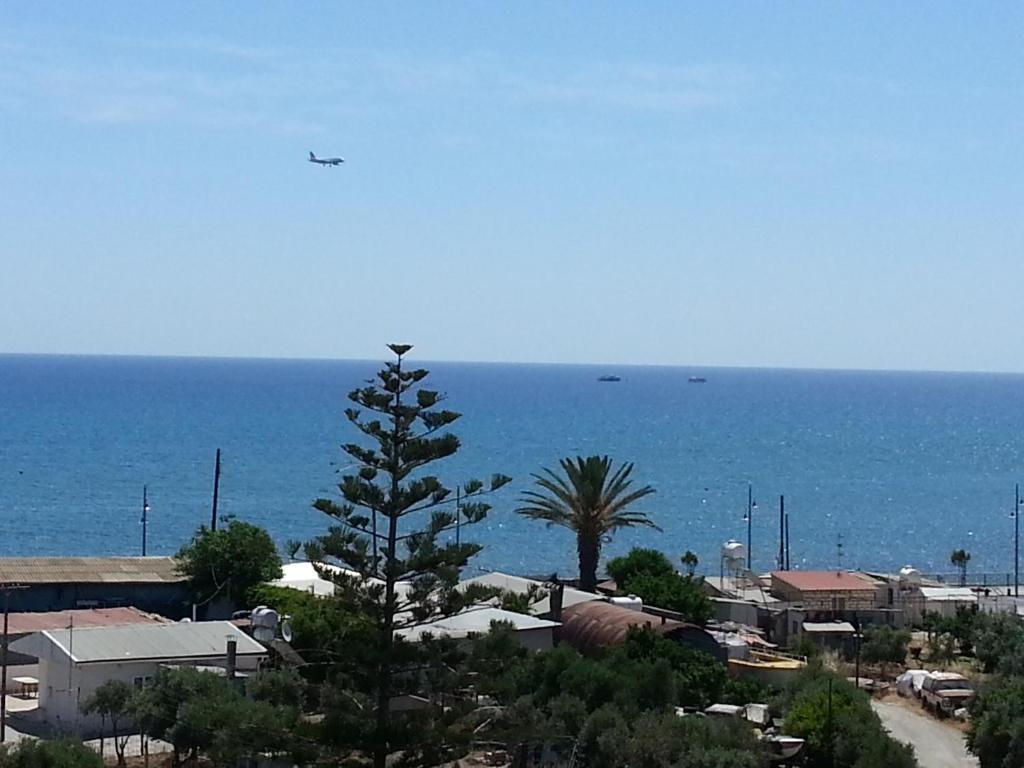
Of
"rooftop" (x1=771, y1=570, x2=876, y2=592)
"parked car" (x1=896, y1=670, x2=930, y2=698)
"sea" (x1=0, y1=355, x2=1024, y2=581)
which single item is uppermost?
"rooftop" (x1=771, y1=570, x2=876, y2=592)

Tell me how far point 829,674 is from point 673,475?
92.8 m

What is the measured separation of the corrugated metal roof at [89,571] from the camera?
3903 centimetres

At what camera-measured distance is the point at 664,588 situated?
3747 cm

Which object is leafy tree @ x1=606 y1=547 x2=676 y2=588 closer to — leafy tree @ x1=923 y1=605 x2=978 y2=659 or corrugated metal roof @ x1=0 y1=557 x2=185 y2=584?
leafy tree @ x1=923 y1=605 x2=978 y2=659

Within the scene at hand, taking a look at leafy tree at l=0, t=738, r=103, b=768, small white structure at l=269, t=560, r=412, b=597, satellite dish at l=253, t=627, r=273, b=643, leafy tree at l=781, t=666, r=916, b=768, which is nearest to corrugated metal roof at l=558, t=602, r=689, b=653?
Answer: leafy tree at l=781, t=666, r=916, b=768

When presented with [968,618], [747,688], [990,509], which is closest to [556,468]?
[990,509]

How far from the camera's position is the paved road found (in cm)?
2708

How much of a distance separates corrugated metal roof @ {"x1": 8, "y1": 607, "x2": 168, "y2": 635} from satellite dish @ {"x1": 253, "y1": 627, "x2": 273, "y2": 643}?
14.5 feet

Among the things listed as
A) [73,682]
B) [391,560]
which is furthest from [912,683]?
[73,682]

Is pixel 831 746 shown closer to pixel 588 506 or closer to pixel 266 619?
pixel 266 619

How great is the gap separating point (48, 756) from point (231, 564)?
55.2 feet

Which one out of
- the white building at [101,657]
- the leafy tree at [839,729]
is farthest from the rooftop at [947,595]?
the white building at [101,657]

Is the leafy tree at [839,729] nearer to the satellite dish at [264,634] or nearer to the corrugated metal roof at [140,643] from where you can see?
the satellite dish at [264,634]

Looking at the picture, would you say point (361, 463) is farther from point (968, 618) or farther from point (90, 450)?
point (90, 450)
